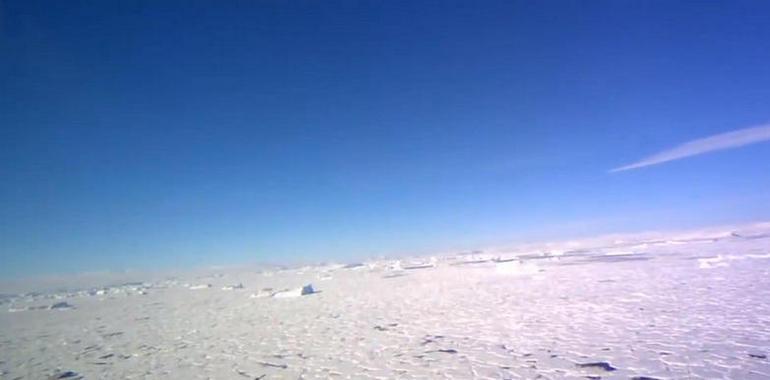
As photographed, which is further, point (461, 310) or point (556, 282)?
point (556, 282)

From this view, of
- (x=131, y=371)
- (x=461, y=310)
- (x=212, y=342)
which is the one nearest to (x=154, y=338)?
(x=212, y=342)

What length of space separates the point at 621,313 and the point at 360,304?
253 inches

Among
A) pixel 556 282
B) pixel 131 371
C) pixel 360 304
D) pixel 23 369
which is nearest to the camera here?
pixel 131 371

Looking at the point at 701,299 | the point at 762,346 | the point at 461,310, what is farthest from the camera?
the point at 461,310

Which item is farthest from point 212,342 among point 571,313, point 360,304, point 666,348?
point 666,348

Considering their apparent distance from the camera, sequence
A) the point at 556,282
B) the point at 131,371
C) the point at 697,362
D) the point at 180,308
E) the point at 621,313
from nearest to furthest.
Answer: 1. the point at 697,362
2. the point at 131,371
3. the point at 621,313
4. the point at 556,282
5. the point at 180,308

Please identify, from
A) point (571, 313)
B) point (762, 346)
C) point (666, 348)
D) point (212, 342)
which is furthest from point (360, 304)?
point (762, 346)

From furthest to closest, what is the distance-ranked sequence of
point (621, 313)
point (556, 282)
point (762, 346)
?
1. point (556, 282)
2. point (621, 313)
3. point (762, 346)

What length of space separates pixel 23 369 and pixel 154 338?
2.26 m

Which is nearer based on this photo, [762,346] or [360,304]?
[762,346]

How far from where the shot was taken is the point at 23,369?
275 inches

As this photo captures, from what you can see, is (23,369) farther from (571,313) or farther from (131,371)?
(571,313)

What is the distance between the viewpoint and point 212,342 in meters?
8.08

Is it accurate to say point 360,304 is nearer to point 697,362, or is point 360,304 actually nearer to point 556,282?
point 556,282
